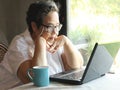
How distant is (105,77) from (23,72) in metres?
0.49

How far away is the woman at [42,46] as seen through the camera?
163 centimetres

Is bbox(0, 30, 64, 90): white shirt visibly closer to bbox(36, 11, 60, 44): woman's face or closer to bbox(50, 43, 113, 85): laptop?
bbox(36, 11, 60, 44): woman's face

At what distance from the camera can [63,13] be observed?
7.82 ft

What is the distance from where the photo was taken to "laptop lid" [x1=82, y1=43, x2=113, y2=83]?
125cm

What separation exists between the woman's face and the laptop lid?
0.42 metres

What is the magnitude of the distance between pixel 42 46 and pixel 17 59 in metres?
0.19

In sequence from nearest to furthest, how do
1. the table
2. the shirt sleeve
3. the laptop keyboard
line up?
the table, the laptop keyboard, the shirt sleeve

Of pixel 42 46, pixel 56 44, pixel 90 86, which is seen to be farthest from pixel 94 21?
pixel 90 86

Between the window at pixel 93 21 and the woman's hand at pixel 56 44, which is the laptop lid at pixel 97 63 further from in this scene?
the window at pixel 93 21

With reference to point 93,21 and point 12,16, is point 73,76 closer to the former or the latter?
point 93,21

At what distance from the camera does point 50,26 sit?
1666 mm

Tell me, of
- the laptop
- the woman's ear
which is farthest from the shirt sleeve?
the laptop

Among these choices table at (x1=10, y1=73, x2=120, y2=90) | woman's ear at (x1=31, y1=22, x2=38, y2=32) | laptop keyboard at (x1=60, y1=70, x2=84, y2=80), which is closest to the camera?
table at (x1=10, y1=73, x2=120, y2=90)

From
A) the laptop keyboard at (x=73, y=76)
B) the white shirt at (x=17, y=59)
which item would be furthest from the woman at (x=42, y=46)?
the laptop keyboard at (x=73, y=76)
